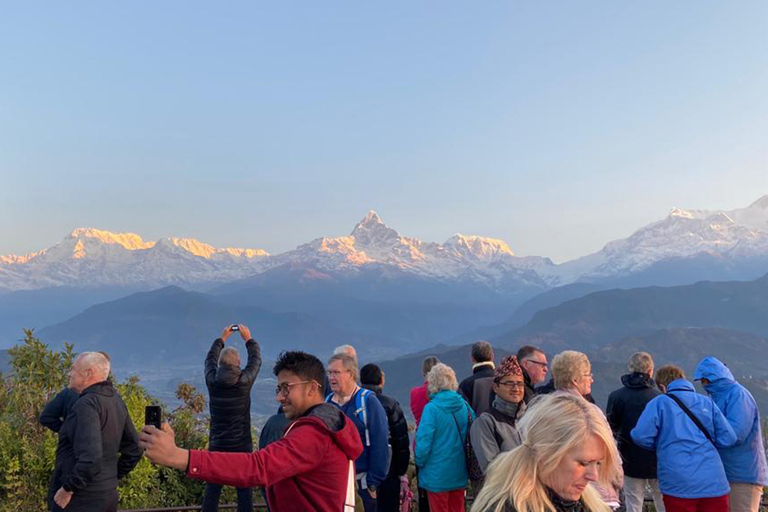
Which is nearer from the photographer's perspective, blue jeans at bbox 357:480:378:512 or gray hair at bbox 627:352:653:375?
blue jeans at bbox 357:480:378:512

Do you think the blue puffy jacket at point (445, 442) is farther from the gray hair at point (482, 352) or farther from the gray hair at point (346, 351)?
the gray hair at point (482, 352)

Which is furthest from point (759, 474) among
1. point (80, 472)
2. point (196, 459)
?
point (80, 472)

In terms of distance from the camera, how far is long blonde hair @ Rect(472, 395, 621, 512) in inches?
92.7

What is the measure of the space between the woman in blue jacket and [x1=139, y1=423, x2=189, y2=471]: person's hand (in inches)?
134

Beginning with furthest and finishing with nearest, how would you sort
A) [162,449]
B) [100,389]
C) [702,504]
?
[702,504]
[100,389]
[162,449]

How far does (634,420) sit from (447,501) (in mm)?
2400

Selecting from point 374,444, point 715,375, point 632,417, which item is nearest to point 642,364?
point 632,417

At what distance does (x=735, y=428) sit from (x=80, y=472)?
6.42 metres

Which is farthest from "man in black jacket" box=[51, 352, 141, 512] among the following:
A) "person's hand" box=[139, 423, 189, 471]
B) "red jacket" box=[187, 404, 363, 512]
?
"person's hand" box=[139, 423, 189, 471]

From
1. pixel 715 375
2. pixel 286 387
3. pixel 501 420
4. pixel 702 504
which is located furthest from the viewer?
pixel 715 375

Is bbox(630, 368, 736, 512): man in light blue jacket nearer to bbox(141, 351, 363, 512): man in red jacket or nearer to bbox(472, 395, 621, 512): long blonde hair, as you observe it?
bbox(472, 395, 621, 512): long blonde hair

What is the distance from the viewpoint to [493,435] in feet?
14.4

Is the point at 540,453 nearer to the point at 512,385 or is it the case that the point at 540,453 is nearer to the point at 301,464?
the point at 301,464

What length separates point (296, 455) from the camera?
2854mm
